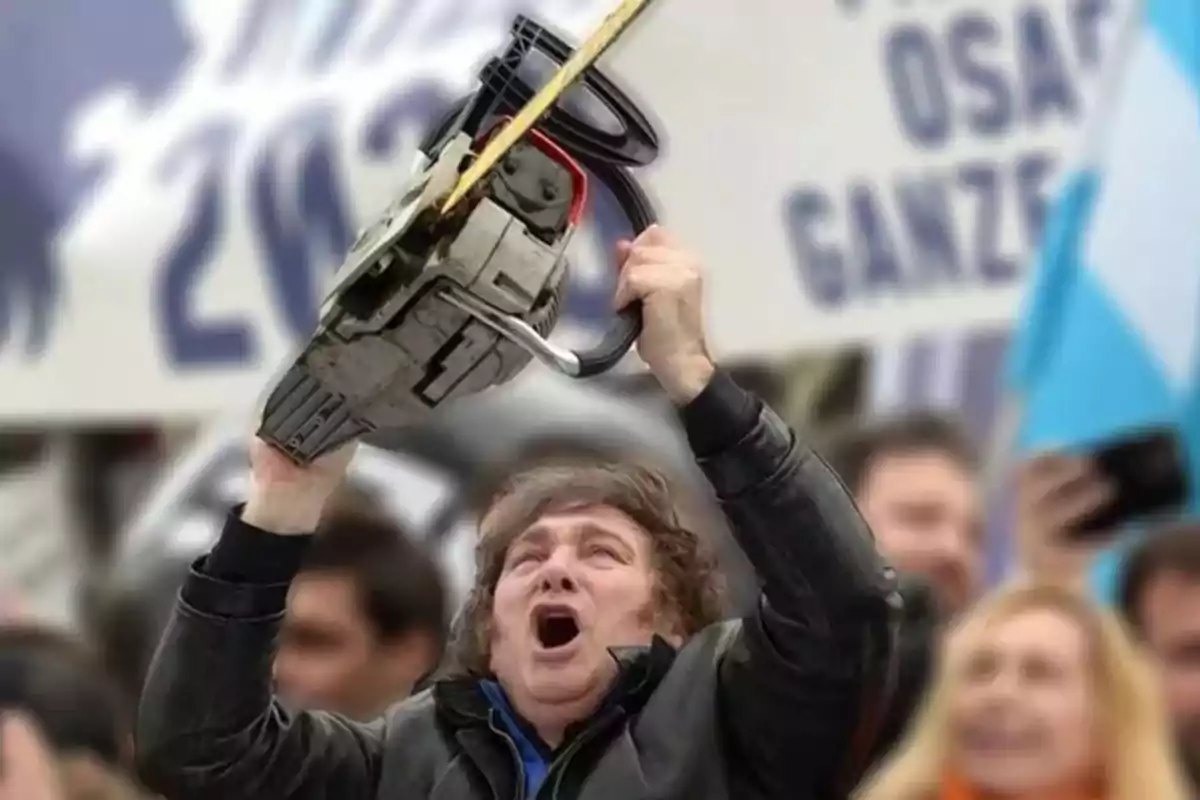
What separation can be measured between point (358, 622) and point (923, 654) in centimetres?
32

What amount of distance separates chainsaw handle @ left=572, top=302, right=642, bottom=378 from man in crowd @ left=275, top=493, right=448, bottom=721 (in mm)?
533

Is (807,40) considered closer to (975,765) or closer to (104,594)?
(104,594)

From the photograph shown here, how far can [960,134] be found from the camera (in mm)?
1936

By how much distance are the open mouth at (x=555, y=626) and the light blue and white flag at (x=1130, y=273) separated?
0.94 meters

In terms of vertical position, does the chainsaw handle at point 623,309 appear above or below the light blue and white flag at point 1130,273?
above

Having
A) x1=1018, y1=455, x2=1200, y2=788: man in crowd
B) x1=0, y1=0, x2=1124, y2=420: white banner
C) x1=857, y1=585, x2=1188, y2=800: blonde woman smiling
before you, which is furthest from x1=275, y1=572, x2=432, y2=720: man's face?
x1=0, y1=0, x2=1124, y2=420: white banner

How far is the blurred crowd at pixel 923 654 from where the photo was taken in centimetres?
113

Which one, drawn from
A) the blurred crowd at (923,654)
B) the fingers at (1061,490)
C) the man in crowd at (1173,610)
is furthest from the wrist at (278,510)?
the fingers at (1061,490)

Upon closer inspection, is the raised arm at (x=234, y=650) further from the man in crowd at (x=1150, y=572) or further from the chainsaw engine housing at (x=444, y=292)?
the man in crowd at (x=1150, y=572)

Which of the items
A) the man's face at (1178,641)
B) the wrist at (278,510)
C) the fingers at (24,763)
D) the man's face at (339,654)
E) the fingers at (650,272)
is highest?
the fingers at (650,272)

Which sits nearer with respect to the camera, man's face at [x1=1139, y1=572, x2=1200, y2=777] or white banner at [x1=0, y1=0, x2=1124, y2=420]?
man's face at [x1=1139, y1=572, x2=1200, y2=777]

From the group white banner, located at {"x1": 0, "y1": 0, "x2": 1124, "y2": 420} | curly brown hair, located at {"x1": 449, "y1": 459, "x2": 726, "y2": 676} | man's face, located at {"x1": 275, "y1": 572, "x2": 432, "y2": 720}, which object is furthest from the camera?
white banner, located at {"x1": 0, "y1": 0, "x2": 1124, "y2": 420}

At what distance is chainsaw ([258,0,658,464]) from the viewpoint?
70 cm

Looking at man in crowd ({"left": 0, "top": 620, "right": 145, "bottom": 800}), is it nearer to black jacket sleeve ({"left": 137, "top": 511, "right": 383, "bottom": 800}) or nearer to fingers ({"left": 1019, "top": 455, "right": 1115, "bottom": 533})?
black jacket sleeve ({"left": 137, "top": 511, "right": 383, "bottom": 800})
